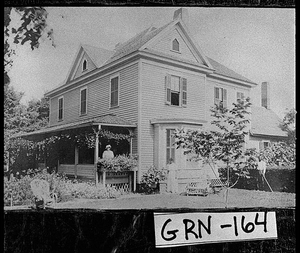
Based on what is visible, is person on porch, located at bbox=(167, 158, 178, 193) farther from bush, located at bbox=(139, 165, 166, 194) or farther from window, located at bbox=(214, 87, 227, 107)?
window, located at bbox=(214, 87, 227, 107)

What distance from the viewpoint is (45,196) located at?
1.17 metres

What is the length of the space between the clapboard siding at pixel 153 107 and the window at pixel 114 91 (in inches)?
3.5

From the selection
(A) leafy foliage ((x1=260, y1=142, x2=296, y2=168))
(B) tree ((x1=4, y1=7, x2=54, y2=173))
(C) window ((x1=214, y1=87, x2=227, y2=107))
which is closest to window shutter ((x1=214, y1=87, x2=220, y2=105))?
(C) window ((x1=214, y1=87, x2=227, y2=107))

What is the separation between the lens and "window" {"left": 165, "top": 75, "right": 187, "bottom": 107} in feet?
4.10

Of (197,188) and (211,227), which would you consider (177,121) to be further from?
(211,227)

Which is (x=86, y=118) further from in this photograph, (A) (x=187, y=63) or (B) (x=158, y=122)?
(A) (x=187, y=63)

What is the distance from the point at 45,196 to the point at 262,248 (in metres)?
0.74

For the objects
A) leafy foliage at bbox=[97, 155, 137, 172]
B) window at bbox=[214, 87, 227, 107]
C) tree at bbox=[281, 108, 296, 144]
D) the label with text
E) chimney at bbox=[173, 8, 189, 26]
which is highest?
chimney at bbox=[173, 8, 189, 26]

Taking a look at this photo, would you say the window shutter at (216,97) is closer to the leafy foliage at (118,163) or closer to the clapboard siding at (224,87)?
the clapboard siding at (224,87)

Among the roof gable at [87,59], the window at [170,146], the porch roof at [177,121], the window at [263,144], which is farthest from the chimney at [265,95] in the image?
the roof gable at [87,59]

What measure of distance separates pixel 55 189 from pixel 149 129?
37 cm

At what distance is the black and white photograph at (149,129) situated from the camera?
1166mm

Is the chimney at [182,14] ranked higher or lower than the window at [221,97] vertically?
higher

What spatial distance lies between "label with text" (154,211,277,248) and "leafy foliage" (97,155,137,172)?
0.61 feet
